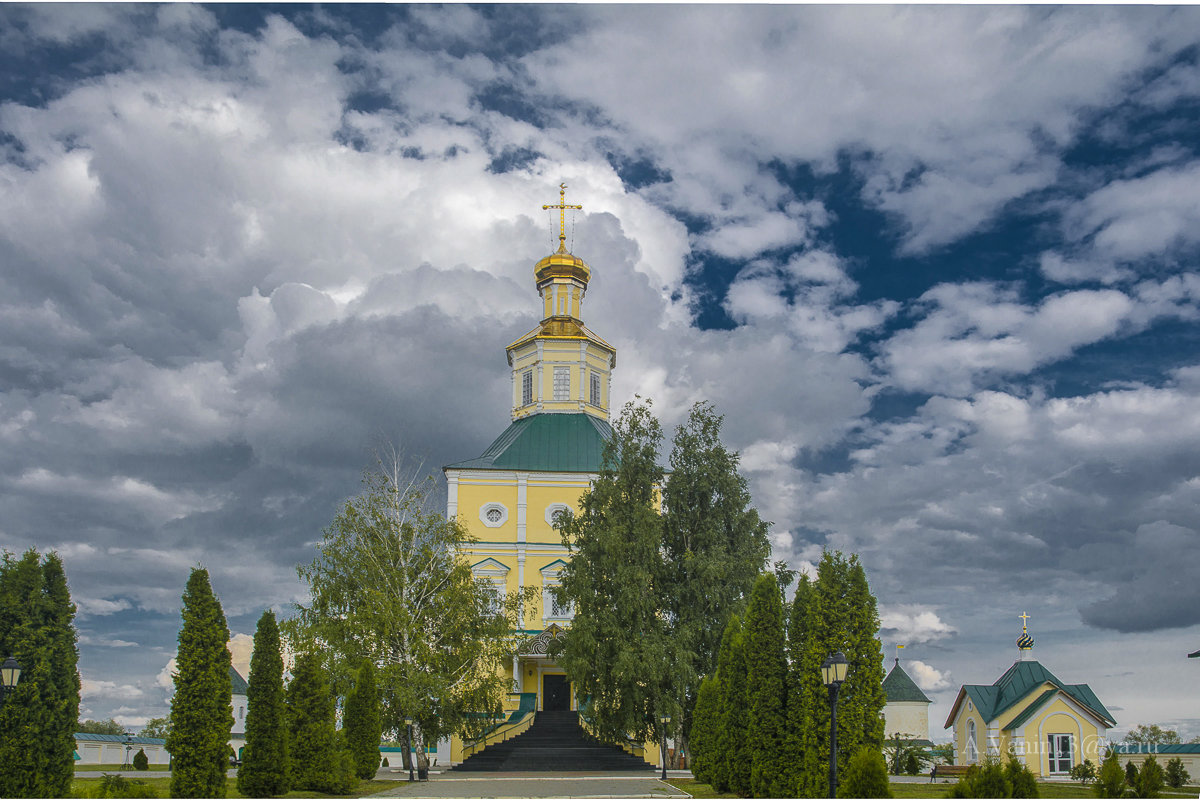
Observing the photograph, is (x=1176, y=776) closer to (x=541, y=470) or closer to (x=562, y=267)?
(x=541, y=470)

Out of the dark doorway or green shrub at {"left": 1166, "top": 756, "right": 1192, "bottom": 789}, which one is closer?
green shrub at {"left": 1166, "top": 756, "right": 1192, "bottom": 789}

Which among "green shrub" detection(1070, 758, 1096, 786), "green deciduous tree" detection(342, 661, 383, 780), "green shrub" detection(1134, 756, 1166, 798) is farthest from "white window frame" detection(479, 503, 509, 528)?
"green shrub" detection(1134, 756, 1166, 798)

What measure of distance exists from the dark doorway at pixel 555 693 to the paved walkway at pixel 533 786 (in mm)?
9763

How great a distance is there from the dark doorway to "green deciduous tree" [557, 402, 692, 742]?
949 centimetres

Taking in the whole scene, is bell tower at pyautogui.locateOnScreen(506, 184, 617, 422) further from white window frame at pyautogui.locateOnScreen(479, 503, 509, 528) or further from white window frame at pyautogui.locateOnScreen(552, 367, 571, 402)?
white window frame at pyautogui.locateOnScreen(479, 503, 509, 528)

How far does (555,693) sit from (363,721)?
1406 cm

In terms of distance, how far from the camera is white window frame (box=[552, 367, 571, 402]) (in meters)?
39.5

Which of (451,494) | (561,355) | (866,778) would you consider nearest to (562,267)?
(561,355)

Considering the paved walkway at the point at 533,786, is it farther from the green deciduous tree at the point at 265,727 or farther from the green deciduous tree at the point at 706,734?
the green deciduous tree at the point at 265,727

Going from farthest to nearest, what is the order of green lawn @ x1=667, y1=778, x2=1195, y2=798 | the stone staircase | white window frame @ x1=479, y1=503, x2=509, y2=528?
white window frame @ x1=479, y1=503, x2=509, y2=528 < the stone staircase < green lawn @ x1=667, y1=778, x2=1195, y2=798

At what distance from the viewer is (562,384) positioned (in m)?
39.7

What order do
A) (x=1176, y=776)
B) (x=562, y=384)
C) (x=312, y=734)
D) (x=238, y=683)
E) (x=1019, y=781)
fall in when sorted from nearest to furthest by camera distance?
(x=1019, y=781), (x=312, y=734), (x=1176, y=776), (x=238, y=683), (x=562, y=384)

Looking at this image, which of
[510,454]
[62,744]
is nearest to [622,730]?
[62,744]

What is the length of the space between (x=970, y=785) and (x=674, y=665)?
9337mm
